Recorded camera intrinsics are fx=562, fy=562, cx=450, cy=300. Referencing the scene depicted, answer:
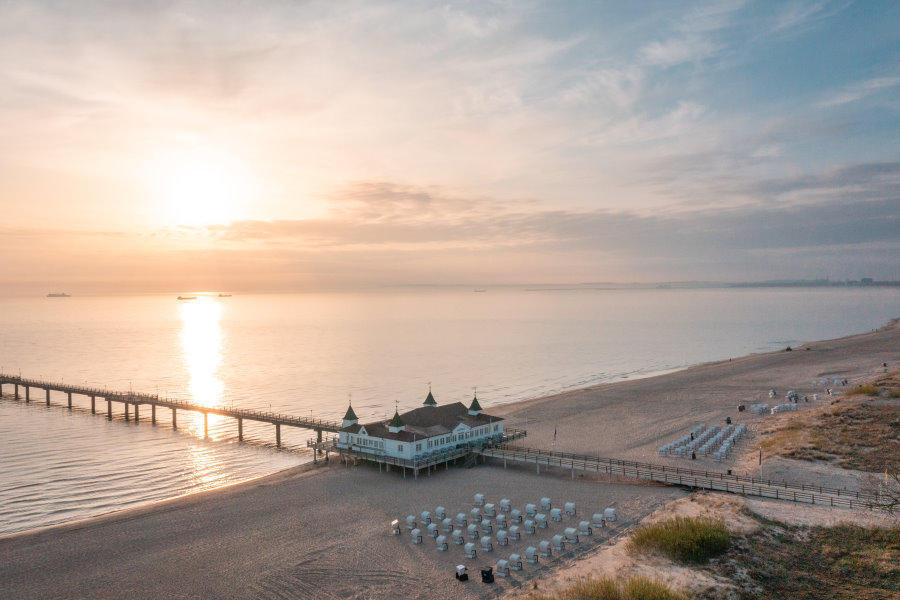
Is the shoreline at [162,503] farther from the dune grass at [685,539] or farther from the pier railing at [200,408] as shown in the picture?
the dune grass at [685,539]

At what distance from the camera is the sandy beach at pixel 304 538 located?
91.3 feet

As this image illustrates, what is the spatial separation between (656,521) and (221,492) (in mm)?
30621

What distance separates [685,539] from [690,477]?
12.1 m

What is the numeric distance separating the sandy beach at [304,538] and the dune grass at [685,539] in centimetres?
281

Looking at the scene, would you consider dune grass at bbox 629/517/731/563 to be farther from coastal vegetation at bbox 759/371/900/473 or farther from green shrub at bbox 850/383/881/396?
green shrub at bbox 850/383/881/396

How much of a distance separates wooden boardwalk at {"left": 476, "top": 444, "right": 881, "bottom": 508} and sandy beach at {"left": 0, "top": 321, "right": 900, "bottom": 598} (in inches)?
46.8

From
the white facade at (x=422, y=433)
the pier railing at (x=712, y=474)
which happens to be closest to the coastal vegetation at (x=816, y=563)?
the pier railing at (x=712, y=474)

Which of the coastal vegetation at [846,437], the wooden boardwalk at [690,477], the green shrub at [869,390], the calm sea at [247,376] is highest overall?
the green shrub at [869,390]

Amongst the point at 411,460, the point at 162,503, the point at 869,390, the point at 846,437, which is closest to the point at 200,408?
the point at 162,503

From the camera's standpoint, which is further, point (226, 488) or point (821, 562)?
point (226, 488)

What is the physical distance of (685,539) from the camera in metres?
28.2

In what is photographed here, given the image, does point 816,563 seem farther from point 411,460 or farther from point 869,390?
point 869,390

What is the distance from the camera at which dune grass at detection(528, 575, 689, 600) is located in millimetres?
22688

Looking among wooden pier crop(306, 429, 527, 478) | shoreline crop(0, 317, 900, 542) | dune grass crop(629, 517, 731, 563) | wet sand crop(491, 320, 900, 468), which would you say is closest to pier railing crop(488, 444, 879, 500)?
wet sand crop(491, 320, 900, 468)
